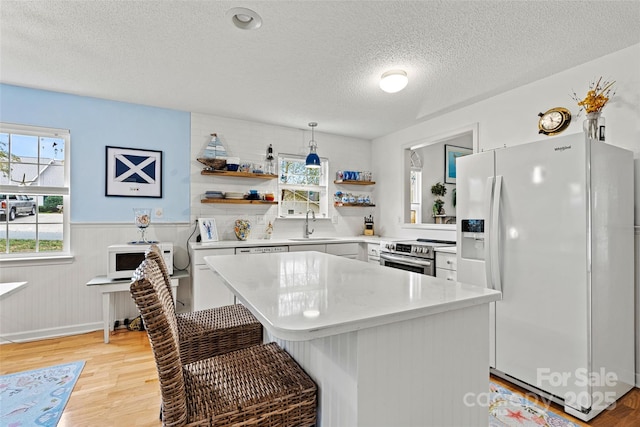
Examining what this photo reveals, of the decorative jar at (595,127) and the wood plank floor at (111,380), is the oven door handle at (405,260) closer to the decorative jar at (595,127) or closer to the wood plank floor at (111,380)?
the wood plank floor at (111,380)

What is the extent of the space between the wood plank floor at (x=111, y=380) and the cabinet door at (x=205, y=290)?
601 mm

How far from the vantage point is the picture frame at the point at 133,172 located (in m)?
3.50

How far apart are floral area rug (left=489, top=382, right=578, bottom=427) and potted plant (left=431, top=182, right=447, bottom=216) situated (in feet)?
12.1

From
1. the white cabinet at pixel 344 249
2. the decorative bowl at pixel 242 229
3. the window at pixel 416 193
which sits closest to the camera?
the decorative bowl at pixel 242 229

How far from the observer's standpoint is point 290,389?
1.11 meters

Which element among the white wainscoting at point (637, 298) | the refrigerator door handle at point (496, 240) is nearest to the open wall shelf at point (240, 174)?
the refrigerator door handle at point (496, 240)

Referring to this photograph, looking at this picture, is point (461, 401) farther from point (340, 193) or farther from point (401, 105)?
point (340, 193)

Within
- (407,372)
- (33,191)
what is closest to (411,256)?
(407,372)

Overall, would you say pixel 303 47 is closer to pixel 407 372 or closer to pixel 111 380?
pixel 407 372

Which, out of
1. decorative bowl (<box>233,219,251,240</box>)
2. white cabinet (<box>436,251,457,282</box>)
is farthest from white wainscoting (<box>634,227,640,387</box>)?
decorative bowl (<box>233,219,251,240</box>)

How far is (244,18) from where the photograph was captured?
201cm

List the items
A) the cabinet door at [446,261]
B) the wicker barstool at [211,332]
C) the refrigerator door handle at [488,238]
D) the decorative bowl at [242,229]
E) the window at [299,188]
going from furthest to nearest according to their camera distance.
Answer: the window at [299,188], the decorative bowl at [242,229], the cabinet door at [446,261], the refrigerator door handle at [488,238], the wicker barstool at [211,332]

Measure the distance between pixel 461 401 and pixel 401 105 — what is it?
10.1ft

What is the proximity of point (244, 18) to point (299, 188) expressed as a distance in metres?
2.78
